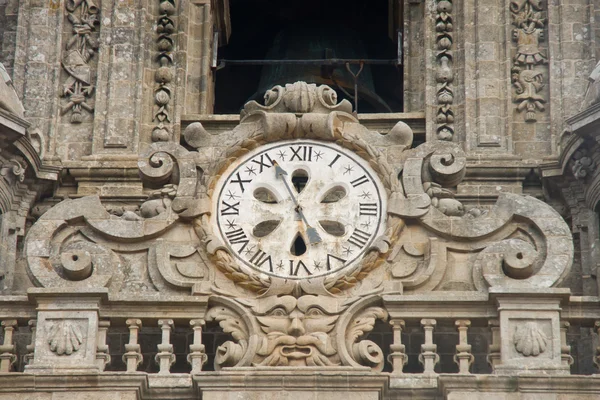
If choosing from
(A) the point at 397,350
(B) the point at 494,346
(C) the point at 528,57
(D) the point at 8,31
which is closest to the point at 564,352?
(B) the point at 494,346

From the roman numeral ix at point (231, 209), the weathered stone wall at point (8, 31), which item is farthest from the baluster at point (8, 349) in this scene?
the weathered stone wall at point (8, 31)

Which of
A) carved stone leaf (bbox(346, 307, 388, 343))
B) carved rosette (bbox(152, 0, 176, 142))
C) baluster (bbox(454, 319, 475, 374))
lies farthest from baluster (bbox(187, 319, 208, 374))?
carved rosette (bbox(152, 0, 176, 142))

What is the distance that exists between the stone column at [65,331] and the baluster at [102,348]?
6 cm

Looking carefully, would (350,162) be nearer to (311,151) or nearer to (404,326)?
(311,151)

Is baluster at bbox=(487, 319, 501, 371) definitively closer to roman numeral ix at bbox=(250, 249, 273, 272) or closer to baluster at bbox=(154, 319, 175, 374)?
roman numeral ix at bbox=(250, 249, 273, 272)

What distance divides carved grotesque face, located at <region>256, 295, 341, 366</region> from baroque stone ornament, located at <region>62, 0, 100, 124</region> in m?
4.20

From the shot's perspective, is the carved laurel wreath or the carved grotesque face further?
the carved laurel wreath

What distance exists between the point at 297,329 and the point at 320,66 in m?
5.64

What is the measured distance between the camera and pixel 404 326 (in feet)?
80.2

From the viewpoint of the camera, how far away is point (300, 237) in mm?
25453

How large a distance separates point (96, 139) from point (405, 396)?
5.34 m

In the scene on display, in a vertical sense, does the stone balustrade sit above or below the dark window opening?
below

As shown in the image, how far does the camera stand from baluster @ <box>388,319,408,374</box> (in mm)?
24078

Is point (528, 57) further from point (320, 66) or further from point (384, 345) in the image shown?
point (384, 345)
